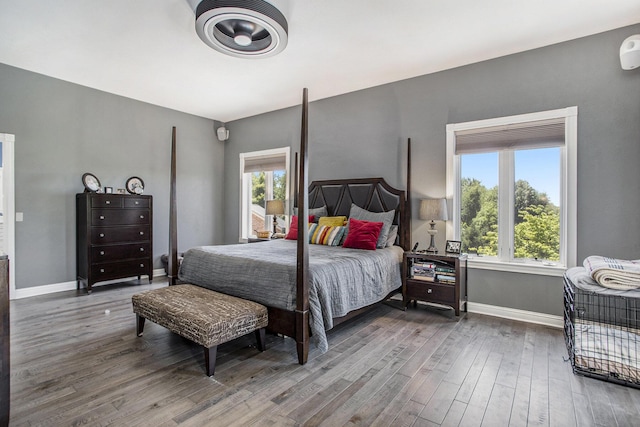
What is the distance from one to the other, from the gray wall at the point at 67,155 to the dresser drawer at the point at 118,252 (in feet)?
1.58

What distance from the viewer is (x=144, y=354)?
260cm

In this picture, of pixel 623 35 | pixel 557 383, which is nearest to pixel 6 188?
pixel 557 383

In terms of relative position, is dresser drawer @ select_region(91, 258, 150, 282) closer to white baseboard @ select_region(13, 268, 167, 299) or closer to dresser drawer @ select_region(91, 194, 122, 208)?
white baseboard @ select_region(13, 268, 167, 299)

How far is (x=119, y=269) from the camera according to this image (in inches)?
183

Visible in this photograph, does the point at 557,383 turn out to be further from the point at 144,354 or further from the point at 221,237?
the point at 221,237

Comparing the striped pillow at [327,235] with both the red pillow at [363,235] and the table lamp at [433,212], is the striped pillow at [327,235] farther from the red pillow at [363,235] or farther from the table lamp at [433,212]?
the table lamp at [433,212]

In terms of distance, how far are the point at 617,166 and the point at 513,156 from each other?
2.89ft

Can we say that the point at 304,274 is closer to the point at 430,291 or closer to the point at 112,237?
the point at 430,291

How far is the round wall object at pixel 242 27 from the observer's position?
254 centimetres

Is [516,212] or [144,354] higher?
[516,212]

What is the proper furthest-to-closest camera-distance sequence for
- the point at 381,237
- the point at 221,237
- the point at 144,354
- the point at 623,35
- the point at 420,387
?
the point at 221,237 < the point at 381,237 < the point at 623,35 < the point at 144,354 < the point at 420,387

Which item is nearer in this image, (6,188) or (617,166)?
(617,166)

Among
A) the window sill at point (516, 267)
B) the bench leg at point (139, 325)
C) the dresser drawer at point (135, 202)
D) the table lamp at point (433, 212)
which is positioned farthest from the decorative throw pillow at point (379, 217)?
the dresser drawer at point (135, 202)

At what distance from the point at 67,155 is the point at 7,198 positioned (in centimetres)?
86
